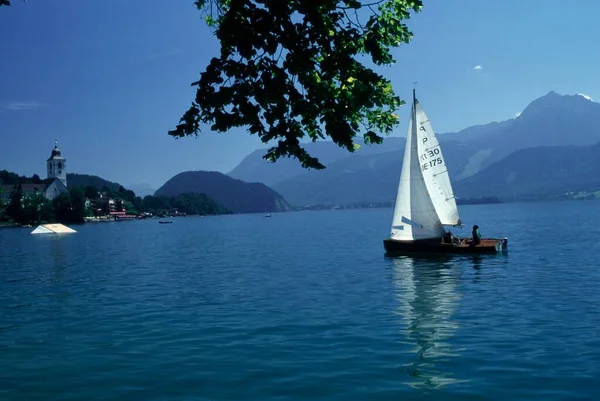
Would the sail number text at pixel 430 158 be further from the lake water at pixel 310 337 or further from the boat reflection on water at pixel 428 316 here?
the lake water at pixel 310 337

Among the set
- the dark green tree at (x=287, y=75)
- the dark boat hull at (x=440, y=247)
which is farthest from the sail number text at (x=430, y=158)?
the dark green tree at (x=287, y=75)

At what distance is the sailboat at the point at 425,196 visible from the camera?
56281 mm

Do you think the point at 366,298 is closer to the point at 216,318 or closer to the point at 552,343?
the point at 216,318

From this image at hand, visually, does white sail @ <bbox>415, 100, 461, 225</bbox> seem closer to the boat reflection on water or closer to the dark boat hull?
the dark boat hull

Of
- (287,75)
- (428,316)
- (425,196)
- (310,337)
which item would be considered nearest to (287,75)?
(287,75)

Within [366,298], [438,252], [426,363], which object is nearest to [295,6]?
[426,363]

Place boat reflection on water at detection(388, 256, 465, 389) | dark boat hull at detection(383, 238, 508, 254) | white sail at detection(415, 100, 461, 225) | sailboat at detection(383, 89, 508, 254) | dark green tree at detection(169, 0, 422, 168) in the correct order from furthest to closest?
white sail at detection(415, 100, 461, 225) < sailboat at detection(383, 89, 508, 254) < dark boat hull at detection(383, 238, 508, 254) < boat reflection on water at detection(388, 256, 465, 389) < dark green tree at detection(169, 0, 422, 168)

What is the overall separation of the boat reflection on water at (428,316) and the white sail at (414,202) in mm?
5105

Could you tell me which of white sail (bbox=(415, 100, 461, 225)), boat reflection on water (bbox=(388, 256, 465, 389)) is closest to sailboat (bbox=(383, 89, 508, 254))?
white sail (bbox=(415, 100, 461, 225))

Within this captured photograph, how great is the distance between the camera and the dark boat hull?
184ft

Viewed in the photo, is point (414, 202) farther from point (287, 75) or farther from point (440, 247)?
point (287, 75)

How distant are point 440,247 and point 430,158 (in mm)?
8630

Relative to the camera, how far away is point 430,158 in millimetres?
56750

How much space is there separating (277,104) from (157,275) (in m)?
45.9
